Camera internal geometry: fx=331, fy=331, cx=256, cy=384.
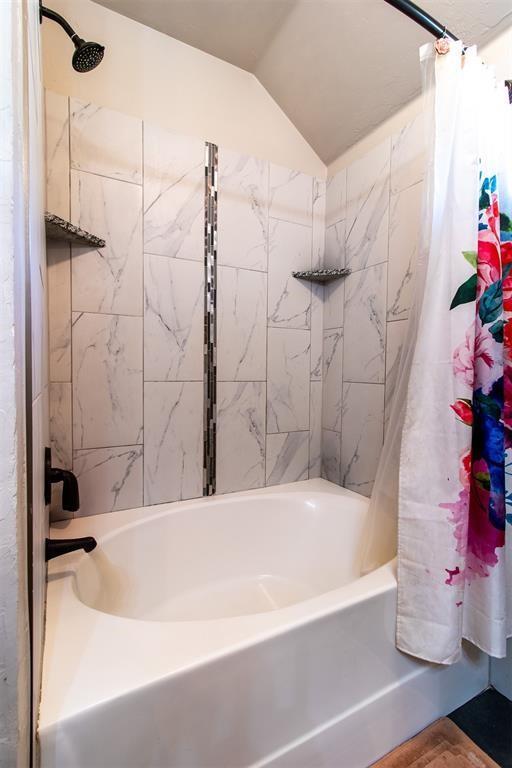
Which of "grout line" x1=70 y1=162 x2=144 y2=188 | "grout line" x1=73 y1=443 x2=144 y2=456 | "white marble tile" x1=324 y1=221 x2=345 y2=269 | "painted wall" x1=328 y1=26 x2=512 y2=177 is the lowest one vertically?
"grout line" x1=73 y1=443 x2=144 y2=456

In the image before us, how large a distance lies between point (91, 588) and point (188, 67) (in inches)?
81.0

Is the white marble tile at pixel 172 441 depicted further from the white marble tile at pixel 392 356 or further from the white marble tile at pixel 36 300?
the white marble tile at pixel 392 356

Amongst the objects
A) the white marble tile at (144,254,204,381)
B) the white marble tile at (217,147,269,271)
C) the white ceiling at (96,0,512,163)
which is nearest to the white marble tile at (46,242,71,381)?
the white marble tile at (144,254,204,381)

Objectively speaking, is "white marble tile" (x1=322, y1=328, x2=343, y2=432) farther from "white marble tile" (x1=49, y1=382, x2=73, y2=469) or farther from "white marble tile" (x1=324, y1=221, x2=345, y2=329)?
"white marble tile" (x1=49, y1=382, x2=73, y2=469)

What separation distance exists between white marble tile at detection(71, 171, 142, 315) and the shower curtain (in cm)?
107

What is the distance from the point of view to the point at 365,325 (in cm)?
156

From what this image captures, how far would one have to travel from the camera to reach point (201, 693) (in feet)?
2.13

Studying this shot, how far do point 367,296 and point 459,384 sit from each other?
78 cm

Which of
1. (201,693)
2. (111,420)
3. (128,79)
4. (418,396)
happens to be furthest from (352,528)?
(128,79)

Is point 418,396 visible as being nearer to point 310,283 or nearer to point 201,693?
point 201,693

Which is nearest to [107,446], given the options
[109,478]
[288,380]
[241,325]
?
[109,478]

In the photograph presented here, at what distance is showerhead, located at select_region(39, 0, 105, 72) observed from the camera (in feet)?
2.98

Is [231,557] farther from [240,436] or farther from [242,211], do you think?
[242,211]

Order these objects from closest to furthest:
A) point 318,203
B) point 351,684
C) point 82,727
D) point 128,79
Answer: point 82,727, point 351,684, point 128,79, point 318,203
